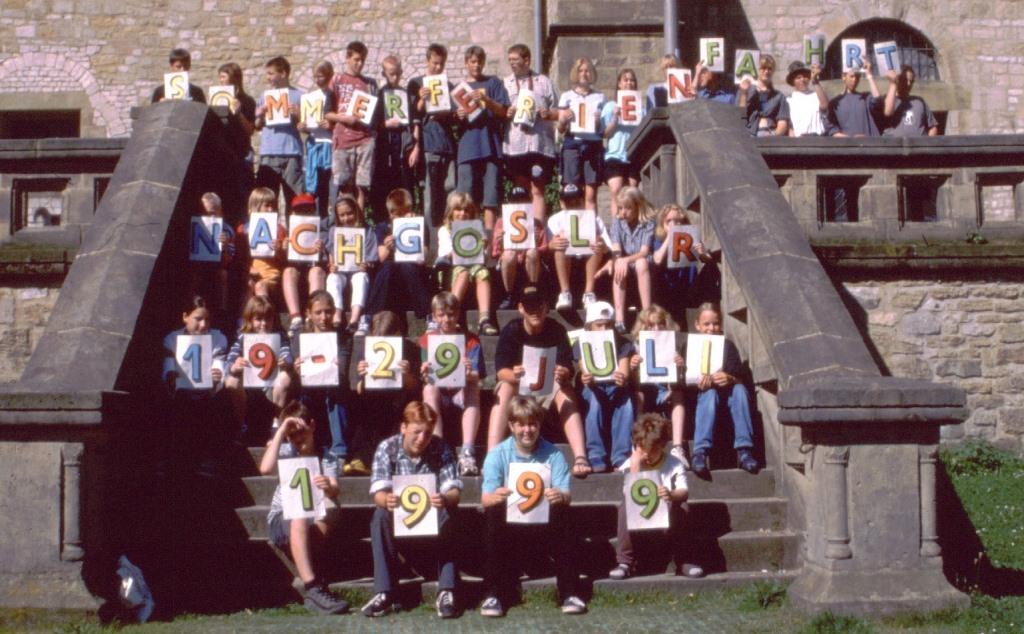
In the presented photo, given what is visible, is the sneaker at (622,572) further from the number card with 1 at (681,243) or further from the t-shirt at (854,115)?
the t-shirt at (854,115)

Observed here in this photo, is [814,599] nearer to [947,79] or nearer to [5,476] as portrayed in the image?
[5,476]

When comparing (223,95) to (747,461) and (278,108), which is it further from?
(747,461)

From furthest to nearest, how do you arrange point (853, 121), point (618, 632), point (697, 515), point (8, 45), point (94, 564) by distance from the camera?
1. point (8, 45)
2. point (853, 121)
3. point (697, 515)
4. point (94, 564)
5. point (618, 632)

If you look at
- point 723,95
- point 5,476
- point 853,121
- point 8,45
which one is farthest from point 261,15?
point 5,476

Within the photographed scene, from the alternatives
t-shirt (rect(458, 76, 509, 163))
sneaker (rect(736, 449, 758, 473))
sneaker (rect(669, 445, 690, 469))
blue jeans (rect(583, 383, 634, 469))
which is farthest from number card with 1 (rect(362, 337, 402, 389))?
t-shirt (rect(458, 76, 509, 163))

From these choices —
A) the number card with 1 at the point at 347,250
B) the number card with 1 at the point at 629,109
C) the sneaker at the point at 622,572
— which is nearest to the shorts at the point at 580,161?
the number card with 1 at the point at 629,109

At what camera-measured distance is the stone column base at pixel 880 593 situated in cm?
700

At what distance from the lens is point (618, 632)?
677 cm

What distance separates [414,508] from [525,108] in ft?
16.1

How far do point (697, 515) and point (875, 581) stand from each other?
1.23m

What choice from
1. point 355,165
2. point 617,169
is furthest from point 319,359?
point 617,169

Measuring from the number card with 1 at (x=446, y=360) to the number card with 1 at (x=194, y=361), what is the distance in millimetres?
1367

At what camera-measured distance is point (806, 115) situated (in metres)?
13.1

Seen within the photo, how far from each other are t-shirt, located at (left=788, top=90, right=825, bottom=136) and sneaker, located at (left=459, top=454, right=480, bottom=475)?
19.9 feet
